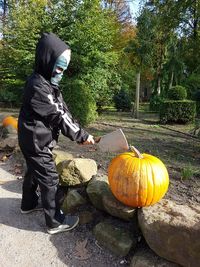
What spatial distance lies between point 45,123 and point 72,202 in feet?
3.16

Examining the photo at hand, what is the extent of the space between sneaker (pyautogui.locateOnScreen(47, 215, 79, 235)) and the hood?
1.46 metres

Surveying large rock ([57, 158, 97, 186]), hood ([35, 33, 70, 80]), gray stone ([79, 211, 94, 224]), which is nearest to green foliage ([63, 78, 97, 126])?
large rock ([57, 158, 97, 186])

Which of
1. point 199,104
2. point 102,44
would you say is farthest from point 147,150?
point 199,104

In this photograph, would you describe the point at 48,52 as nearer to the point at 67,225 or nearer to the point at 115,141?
the point at 115,141

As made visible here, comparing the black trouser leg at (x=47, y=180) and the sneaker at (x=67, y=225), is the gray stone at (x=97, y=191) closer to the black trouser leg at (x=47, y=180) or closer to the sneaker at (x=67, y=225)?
the sneaker at (x=67, y=225)

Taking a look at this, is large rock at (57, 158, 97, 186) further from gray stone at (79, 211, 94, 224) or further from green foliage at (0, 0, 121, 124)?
green foliage at (0, 0, 121, 124)

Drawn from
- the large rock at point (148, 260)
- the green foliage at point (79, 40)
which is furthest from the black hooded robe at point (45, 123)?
the green foliage at point (79, 40)

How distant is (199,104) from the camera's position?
57.7ft

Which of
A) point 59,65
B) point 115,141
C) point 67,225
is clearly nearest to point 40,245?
point 67,225

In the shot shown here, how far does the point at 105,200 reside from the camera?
321 centimetres

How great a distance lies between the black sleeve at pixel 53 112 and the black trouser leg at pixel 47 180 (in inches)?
11.1

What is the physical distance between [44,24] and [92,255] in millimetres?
10918

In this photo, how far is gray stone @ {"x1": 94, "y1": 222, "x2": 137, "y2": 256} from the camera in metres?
2.90

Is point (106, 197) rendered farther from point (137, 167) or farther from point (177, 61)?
point (177, 61)
